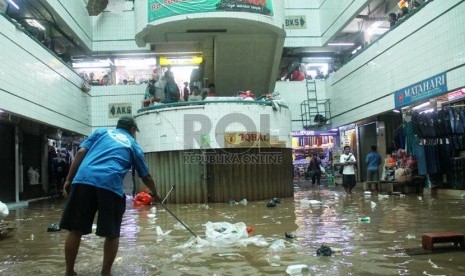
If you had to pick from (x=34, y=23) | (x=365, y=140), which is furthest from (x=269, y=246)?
(x=34, y=23)

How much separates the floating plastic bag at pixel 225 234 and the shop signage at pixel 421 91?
26.9 feet

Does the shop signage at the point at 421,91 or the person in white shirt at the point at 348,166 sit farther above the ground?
the shop signage at the point at 421,91

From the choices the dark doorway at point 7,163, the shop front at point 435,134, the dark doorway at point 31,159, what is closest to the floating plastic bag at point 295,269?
the shop front at point 435,134

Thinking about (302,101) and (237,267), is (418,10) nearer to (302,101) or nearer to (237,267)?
(302,101)

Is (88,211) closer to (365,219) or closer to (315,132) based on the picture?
(365,219)

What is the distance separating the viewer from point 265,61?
17188mm

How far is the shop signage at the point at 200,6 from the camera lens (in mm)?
14203

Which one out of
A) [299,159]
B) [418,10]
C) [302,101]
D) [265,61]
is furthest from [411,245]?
[299,159]

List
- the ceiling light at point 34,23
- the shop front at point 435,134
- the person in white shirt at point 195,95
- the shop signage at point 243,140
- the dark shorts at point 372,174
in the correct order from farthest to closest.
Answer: the ceiling light at point 34,23 → the dark shorts at point 372,174 → the person in white shirt at point 195,95 → the shop signage at point 243,140 → the shop front at point 435,134

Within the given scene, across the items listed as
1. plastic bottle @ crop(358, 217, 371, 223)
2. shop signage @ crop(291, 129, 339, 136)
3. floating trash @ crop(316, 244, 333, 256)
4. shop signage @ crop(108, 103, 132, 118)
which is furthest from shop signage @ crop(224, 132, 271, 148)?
shop signage @ crop(291, 129, 339, 136)

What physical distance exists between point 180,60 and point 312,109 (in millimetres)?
7339

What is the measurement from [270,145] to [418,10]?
20.0 ft

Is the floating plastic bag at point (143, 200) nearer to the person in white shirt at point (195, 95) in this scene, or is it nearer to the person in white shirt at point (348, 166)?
the person in white shirt at point (195, 95)

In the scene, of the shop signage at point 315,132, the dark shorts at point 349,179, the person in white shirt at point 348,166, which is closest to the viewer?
the person in white shirt at point 348,166
